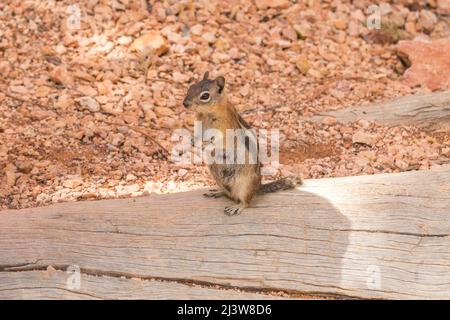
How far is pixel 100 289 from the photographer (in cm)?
421

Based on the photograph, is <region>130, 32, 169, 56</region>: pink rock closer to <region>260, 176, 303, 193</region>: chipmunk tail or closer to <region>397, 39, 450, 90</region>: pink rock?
<region>397, 39, 450, 90</region>: pink rock

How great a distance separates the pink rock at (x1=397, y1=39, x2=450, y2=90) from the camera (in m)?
7.53

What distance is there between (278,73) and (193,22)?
133 cm

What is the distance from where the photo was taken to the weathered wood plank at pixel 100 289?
4.14 m

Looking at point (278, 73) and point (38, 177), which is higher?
point (278, 73)

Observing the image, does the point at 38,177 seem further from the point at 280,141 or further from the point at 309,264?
the point at 309,264

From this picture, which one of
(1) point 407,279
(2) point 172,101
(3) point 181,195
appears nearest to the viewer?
(1) point 407,279

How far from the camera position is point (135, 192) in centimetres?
589

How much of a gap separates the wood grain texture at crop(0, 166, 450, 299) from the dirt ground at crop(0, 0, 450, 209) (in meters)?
1.16

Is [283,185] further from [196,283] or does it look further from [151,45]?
[151,45]

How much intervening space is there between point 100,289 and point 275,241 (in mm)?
1189

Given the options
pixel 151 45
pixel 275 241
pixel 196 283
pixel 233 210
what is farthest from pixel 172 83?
pixel 196 283

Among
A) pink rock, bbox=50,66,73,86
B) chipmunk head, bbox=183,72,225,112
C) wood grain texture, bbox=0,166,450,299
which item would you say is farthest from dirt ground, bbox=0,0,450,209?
chipmunk head, bbox=183,72,225,112

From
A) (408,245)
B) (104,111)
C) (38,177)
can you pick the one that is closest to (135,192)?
(38,177)
